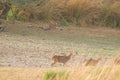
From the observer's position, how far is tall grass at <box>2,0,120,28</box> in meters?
22.0

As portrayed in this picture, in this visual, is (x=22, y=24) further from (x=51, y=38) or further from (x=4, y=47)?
(x=4, y=47)

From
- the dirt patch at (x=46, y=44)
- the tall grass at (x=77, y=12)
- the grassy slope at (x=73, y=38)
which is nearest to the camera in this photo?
the dirt patch at (x=46, y=44)

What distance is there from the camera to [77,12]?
22.5 meters

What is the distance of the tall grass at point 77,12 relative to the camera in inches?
867

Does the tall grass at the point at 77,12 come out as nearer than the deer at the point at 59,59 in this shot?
No

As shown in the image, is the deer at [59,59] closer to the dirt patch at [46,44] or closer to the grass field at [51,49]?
the grass field at [51,49]

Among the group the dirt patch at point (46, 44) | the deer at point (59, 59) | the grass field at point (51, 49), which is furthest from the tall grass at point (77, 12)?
the deer at point (59, 59)

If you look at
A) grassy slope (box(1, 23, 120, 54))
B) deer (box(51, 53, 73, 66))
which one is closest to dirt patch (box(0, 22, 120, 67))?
grassy slope (box(1, 23, 120, 54))

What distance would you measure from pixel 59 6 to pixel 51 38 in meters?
3.85

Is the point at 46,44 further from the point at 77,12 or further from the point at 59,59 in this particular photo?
the point at 77,12

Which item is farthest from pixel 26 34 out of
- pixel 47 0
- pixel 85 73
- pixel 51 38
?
pixel 85 73

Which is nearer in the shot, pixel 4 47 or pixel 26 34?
pixel 4 47

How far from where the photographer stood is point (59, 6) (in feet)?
73.4

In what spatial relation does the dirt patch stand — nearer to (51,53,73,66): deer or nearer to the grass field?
the grass field
